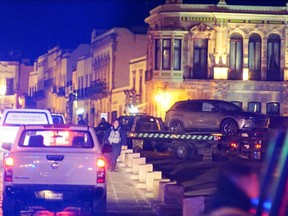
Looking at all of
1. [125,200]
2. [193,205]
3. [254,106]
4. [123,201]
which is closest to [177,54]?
[254,106]

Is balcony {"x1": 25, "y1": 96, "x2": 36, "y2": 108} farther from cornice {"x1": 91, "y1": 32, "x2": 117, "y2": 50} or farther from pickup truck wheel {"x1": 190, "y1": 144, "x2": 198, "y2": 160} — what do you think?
pickup truck wheel {"x1": 190, "y1": 144, "x2": 198, "y2": 160}

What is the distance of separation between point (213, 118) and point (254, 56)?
58.7 ft

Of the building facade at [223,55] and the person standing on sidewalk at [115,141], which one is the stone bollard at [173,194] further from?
the building facade at [223,55]

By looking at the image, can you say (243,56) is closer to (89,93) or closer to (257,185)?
(89,93)

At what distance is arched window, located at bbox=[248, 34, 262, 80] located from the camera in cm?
5578

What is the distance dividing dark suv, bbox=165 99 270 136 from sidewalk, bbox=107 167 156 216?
1401 centimetres

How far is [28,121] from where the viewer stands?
25.6 metres

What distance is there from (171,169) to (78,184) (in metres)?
17.4

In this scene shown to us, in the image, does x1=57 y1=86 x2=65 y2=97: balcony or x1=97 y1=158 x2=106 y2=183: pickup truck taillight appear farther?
x1=57 y1=86 x2=65 y2=97: balcony

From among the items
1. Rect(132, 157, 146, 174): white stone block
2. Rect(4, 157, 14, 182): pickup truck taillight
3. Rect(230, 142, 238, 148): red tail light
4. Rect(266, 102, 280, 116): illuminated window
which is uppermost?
Rect(266, 102, 280, 116): illuminated window

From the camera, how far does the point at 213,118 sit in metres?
38.9

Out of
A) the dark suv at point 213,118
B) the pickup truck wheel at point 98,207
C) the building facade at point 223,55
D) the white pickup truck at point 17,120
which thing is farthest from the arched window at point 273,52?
the pickup truck wheel at point 98,207

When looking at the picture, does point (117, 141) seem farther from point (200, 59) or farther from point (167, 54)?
point (200, 59)

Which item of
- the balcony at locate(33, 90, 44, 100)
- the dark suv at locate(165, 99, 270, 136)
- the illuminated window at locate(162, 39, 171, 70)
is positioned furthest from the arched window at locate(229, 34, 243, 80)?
the balcony at locate(33, 90, 44, 100)
